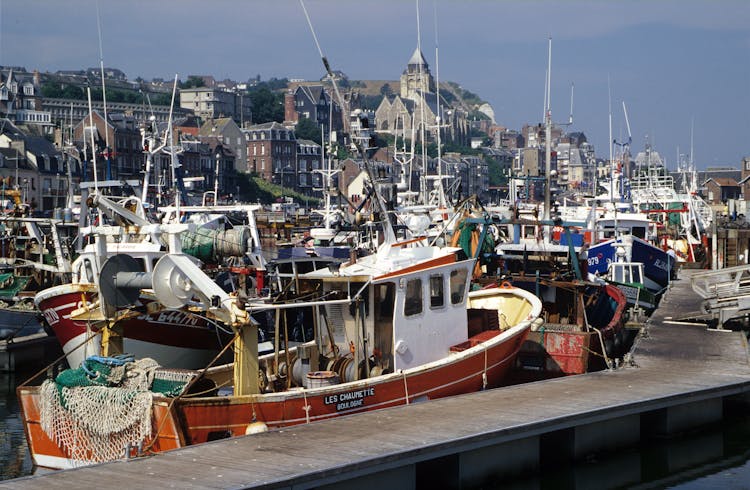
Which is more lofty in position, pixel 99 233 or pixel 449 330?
pixel 99 233

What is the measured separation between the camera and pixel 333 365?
57.8 feet

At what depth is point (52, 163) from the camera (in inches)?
3740

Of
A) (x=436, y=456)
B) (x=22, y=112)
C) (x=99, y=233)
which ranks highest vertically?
(x=22, y=112)

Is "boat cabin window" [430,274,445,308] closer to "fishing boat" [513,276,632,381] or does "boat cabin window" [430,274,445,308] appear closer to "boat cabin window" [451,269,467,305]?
"boat cabin window" [451,269,467,305]

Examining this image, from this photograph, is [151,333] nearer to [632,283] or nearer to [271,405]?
[271,405]

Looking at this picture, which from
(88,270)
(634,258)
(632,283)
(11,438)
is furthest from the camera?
(634,258)

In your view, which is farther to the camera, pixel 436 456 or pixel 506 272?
pixel 506 272

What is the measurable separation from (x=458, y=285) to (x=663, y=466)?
4.52 meters

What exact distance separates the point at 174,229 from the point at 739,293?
51.5 feet

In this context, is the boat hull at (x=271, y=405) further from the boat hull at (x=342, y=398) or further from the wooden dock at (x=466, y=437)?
the wooden dock at (x=466, y=437)

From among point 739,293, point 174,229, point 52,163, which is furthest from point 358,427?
point 52,163

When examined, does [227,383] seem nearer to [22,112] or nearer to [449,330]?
[449,330]

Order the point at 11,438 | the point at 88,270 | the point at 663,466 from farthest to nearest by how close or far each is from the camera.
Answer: the point at 88,270 < the point at 11,438 < the point at 663,466

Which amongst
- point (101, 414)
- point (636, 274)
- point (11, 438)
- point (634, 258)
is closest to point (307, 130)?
point (634, 258)
